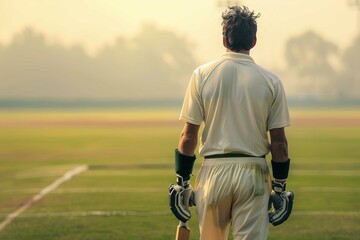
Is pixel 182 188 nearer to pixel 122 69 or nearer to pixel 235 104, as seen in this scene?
pixel 235 104

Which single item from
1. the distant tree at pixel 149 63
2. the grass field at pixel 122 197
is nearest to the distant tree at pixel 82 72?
the distant tree at pixel 149 63

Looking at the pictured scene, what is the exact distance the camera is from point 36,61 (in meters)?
116

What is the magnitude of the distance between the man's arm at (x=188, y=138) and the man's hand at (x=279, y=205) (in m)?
0.55

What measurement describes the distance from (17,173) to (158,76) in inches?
4436

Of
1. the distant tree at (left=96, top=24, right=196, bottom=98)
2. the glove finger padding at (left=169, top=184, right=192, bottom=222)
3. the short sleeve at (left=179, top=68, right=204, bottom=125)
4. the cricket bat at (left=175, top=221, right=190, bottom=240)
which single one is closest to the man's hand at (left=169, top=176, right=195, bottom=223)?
the glove finger padding at (left=169, top=184, right=192, bottom=222)

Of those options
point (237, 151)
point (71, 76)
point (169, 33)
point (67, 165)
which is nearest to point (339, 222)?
point (237, 151)

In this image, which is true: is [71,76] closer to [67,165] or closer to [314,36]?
[314,36]

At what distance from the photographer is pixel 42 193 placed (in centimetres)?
1562

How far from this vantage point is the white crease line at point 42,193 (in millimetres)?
11796

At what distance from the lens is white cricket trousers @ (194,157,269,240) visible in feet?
16.4

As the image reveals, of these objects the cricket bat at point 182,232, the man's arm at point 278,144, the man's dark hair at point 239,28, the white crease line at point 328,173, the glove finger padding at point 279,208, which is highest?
the man's dark hair at point 239,28

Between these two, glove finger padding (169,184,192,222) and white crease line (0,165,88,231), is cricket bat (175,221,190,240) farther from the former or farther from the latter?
white crease line (0,165,88,231)

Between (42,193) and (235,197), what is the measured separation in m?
11.0

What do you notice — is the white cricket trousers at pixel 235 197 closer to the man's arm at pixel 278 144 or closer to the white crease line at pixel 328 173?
the man's arm at pixel 278 144
